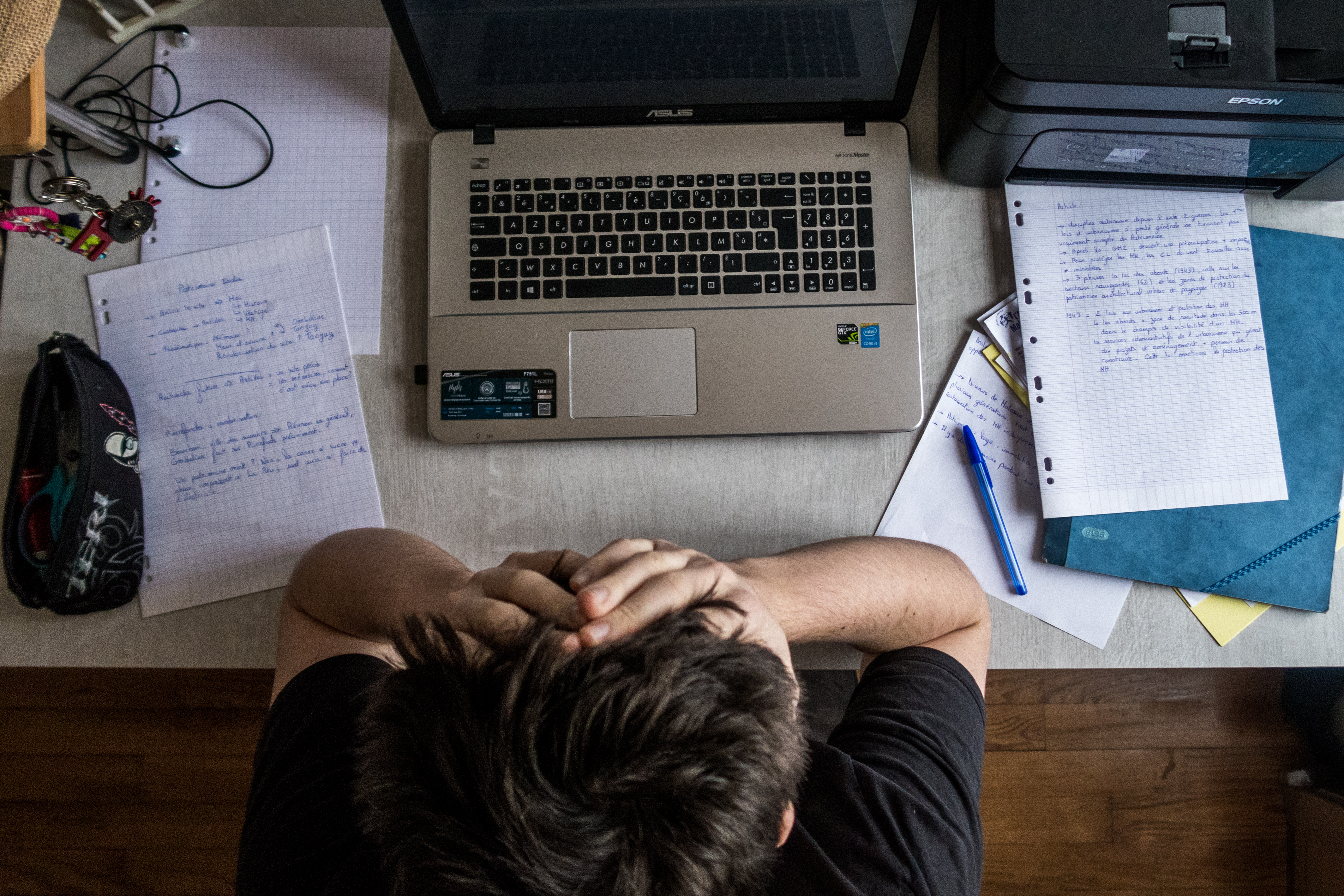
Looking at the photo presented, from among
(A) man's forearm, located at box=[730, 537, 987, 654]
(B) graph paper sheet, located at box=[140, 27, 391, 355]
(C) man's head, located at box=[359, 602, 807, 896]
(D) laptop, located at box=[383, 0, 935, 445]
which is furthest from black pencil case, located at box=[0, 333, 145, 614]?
(A) man's forearm, located at box=[730, 537, 987, 654]

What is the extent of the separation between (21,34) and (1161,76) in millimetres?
946

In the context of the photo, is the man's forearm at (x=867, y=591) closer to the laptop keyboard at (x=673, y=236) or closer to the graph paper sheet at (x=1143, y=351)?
the graph paper sheet at (x=1143, y=351)

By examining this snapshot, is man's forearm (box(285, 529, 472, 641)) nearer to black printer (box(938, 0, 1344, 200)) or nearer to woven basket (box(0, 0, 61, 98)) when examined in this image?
woven basket (box(0, 0, 61, 98))

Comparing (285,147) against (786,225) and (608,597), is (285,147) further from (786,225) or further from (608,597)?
(608,597)

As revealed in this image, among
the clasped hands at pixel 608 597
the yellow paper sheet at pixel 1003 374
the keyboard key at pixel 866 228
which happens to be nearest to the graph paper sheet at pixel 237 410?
the clasped hands at pixel 608 597

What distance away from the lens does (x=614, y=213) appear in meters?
0.82

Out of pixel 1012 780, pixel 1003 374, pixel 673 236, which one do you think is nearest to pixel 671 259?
pixel 673 236

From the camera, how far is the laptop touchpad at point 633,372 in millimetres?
805

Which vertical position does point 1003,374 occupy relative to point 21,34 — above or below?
below

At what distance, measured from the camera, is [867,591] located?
2.43 feet

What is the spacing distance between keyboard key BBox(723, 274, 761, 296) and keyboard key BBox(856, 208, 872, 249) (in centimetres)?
11

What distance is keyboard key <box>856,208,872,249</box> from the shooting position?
0.81 metres

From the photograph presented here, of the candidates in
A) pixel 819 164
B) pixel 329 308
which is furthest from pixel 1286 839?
pixel 329 308

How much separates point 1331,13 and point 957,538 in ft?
1.85
